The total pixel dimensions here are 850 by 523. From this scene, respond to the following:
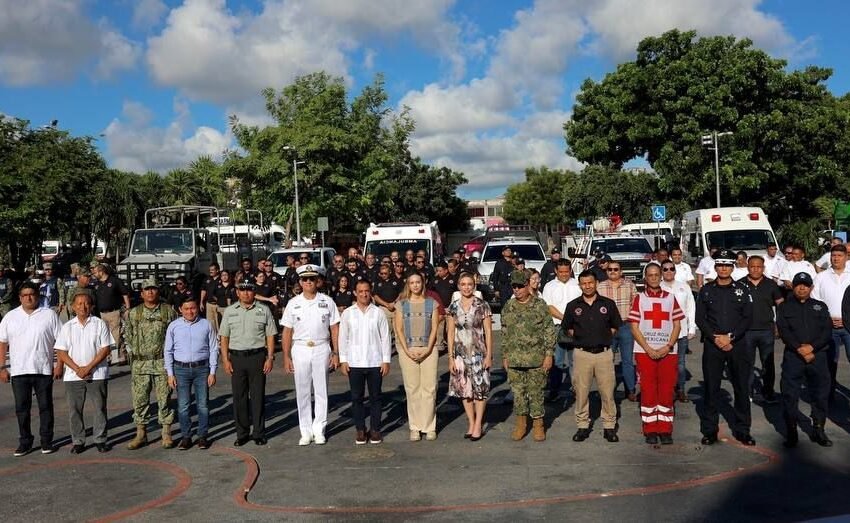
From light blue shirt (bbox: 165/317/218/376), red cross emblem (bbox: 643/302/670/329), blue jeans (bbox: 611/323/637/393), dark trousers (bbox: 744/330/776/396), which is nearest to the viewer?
red cross emblem (bbox: 643/302/670/329)

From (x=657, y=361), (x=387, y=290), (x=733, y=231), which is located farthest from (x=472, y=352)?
(x=733, y=231)

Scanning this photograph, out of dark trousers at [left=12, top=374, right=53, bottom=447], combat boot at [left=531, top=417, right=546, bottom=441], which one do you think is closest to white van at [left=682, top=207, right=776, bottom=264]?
combat boot at [left=531, top=417, right=546, bottom=441]

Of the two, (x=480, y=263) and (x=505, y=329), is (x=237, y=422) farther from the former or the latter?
(x=480, y=263)

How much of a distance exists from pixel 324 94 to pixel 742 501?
114 feet

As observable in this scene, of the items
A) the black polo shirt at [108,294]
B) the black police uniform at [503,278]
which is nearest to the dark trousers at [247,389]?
the black polo shirt at [108,294]

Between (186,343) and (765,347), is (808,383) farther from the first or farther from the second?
(186,343)

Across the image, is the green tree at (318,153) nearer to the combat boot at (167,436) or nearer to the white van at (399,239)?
the white van at (399,239)

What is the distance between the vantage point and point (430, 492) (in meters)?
6.86

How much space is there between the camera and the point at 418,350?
8.72m

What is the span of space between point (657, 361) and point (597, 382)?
2.12ft

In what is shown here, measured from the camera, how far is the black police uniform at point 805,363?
8055 mm

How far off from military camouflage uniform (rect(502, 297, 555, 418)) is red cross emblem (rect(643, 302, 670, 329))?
99 centimetres

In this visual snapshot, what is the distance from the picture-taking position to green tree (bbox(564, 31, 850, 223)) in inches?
1460

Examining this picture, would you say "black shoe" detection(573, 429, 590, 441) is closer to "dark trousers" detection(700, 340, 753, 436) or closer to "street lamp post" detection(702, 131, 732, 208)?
"dark trousers" detection(700, 340, 753, 436)
